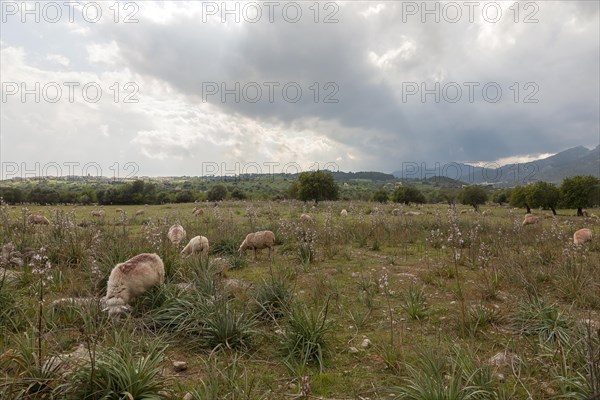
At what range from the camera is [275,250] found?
12.6 meters

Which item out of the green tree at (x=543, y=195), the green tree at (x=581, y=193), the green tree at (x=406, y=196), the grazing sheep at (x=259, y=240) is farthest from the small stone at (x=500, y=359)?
the green tree at (x=406, y=196)

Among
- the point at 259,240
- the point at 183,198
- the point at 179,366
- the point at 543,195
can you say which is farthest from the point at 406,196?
the point at 179,366

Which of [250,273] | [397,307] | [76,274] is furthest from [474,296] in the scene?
[76,274]

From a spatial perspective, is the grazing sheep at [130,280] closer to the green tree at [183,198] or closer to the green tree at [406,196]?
the green tree at [183,198]

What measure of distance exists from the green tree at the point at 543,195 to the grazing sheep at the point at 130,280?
4937 cm

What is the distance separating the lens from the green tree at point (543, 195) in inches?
1695

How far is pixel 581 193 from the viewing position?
3991 centimetres

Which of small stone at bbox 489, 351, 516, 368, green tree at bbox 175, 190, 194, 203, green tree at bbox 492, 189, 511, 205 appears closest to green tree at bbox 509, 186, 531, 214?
green tree at bbox 492, 189, 511, 205

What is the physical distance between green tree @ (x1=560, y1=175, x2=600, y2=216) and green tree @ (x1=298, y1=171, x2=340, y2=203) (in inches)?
1111

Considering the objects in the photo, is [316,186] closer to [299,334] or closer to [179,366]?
[299,334]

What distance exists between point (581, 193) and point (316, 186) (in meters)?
31.3

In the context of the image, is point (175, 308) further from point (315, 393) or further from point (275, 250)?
point (275, 250)

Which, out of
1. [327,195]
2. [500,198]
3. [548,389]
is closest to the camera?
[548,389]

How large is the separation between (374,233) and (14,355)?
13.4 metres
